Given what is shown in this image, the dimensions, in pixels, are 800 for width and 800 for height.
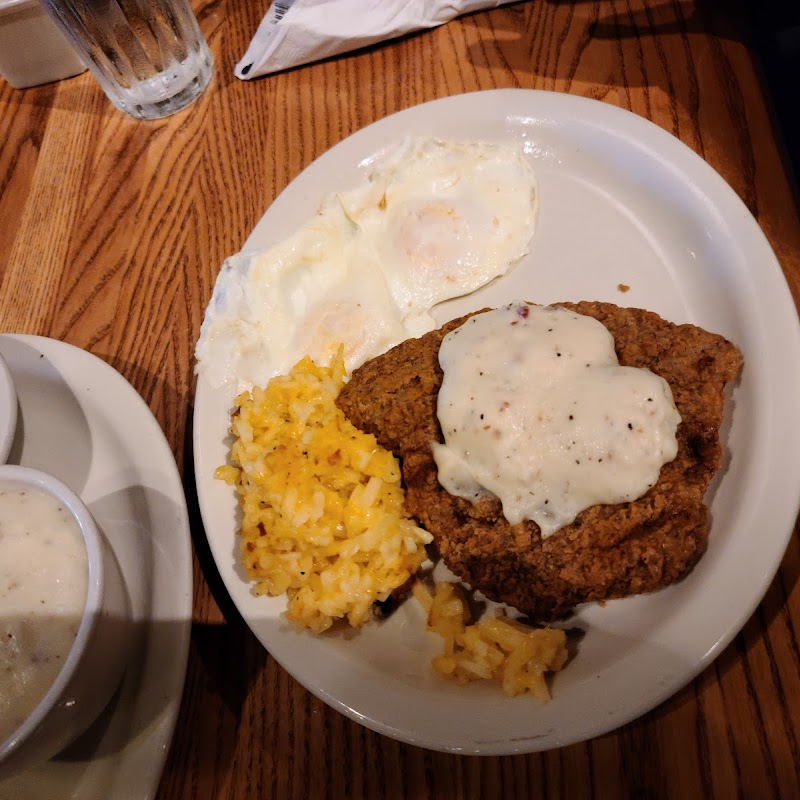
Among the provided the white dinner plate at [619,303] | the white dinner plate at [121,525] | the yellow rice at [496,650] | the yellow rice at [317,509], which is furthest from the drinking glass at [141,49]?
the yellow rice at [496,650]

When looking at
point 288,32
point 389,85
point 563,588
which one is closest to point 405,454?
point 563,588

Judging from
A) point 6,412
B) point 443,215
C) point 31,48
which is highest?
point 31,48

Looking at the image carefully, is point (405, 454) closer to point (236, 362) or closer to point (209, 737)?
point (236, 362)

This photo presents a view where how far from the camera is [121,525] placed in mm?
1796

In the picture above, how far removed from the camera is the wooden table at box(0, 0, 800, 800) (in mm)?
1516

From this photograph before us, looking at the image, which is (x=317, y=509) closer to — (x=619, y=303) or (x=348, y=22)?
(x=619, y=303)

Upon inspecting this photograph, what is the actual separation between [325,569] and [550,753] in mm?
694

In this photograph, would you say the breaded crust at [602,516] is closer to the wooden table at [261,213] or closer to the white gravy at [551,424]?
the white gravy at [551,424]

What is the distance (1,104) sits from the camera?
3.04 m

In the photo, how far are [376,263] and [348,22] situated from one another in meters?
1.19

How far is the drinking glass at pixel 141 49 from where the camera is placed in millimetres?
2492

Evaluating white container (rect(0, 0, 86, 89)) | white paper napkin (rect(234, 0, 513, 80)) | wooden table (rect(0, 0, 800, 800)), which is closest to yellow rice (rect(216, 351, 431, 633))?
wooden table (rect(0, 0, 800, 800))

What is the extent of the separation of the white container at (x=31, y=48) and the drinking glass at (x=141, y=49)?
26 cm

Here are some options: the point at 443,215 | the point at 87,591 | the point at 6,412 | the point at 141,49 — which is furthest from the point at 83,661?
the point at 141,49
